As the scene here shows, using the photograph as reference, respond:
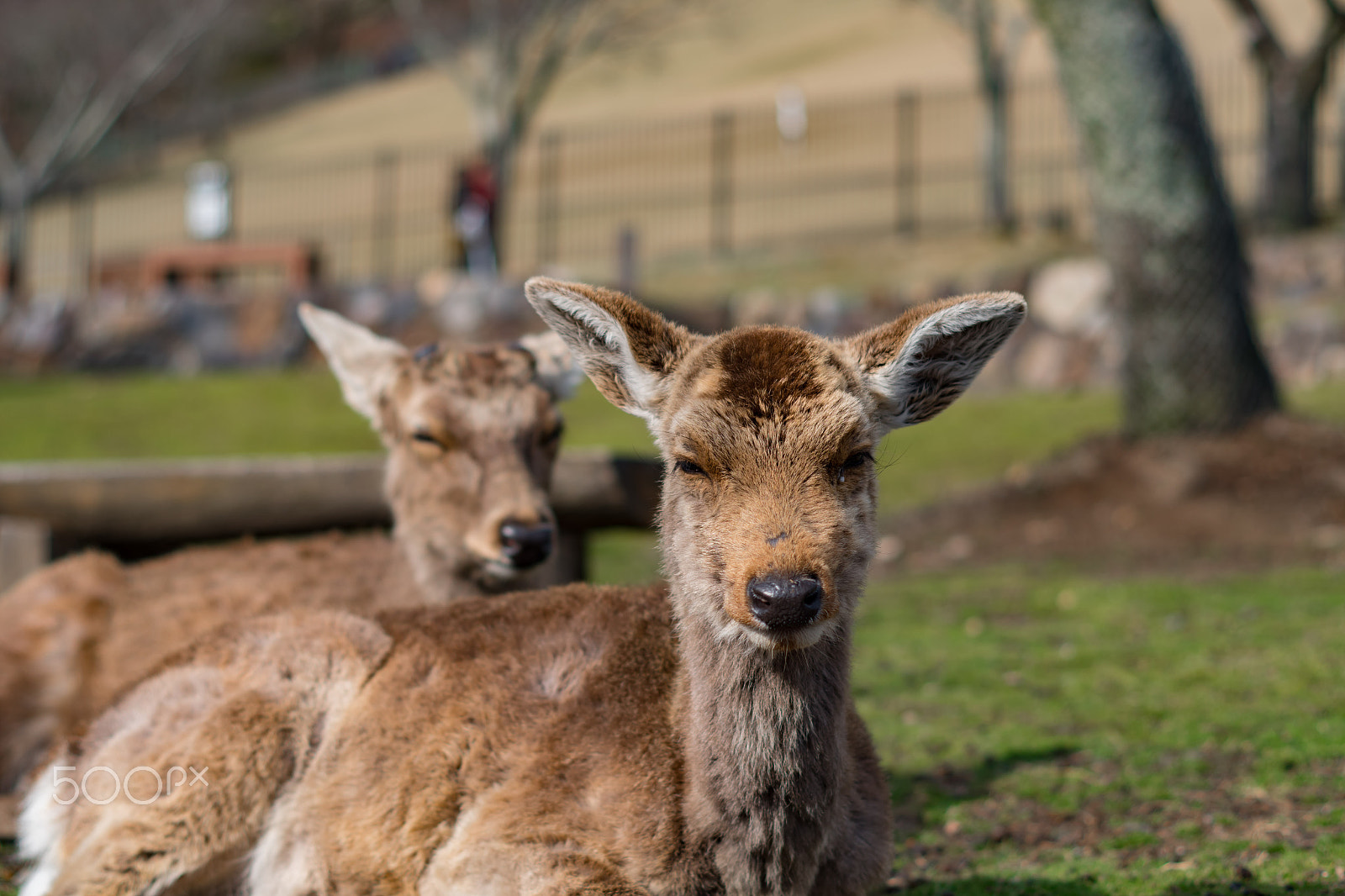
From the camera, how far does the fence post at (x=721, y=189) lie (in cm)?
2845

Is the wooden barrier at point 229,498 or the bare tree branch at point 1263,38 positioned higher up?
the bare tree branch at point 1263,38

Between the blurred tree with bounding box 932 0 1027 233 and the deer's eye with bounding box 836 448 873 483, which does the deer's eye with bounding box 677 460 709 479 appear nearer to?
the deer's eye with bounding box 836 448 873 483

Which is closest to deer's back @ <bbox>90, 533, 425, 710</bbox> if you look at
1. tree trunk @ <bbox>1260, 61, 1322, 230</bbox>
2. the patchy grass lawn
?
the patchy grass lawn

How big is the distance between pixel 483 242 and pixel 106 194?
3291 cm

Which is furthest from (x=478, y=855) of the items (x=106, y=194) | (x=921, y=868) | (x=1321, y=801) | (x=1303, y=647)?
(x=106, y=194)

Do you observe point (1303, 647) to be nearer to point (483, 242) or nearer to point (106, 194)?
point (483, 242)

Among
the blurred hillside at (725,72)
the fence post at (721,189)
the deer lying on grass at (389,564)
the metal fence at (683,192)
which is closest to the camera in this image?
the deer lying on grass at (389,564)

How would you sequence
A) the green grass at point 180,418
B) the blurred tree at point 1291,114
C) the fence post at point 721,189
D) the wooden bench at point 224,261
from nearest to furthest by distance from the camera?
1. the green grass at point 180,418
2. the blurred tree at point 1291,114
3. the wooden bench at point 224,261
4. the fence post at point 721,189

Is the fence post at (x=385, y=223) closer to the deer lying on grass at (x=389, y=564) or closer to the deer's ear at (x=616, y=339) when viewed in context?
the deer lying on grass at (x=389, y=564)

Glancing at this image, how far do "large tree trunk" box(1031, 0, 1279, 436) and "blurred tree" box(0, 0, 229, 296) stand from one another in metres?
30.0

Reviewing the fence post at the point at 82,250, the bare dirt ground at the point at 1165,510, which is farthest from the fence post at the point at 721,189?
the bare dirt ground at the point at 1165,510

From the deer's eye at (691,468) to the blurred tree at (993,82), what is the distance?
2198cm

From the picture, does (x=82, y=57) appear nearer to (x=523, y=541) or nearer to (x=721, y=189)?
(x=721, y=189)

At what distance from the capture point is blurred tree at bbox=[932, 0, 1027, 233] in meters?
25.8
